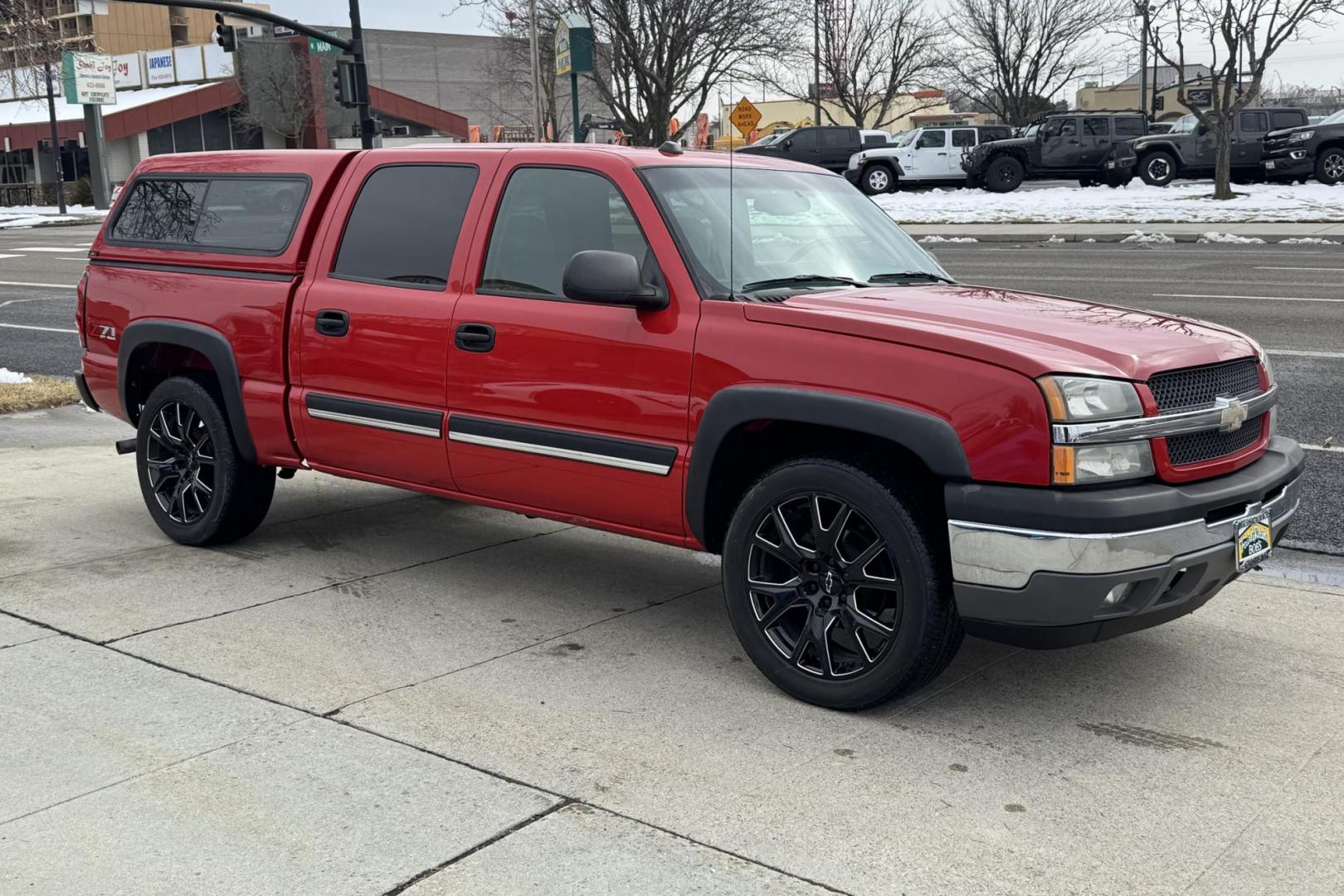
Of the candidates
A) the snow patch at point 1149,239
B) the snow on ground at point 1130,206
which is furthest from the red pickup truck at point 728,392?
the snow on ground at point 1130,206

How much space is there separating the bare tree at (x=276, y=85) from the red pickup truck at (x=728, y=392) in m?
58.3

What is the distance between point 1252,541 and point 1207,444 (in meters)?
0.33

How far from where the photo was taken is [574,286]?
4426mm

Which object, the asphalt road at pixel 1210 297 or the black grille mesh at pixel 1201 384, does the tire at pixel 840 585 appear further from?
the asphalt road at pixel 1210 297

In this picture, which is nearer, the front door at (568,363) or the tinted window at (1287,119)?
the front door at (568,363)

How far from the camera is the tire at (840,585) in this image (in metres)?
3.96

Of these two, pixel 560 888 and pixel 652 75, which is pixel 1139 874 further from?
pixel 652 75

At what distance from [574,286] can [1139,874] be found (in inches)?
95.3

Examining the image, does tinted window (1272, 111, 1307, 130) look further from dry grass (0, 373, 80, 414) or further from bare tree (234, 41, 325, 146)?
bare tree (234, 41, 325, 146)

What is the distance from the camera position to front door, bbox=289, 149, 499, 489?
518cm

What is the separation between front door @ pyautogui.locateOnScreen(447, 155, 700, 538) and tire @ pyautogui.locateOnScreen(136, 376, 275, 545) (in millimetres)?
1406

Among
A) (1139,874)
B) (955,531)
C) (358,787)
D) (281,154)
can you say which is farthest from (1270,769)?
(281,154)

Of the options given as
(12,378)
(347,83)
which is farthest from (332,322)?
(347,83)

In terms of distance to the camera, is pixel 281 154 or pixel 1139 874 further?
pixel 281 154
